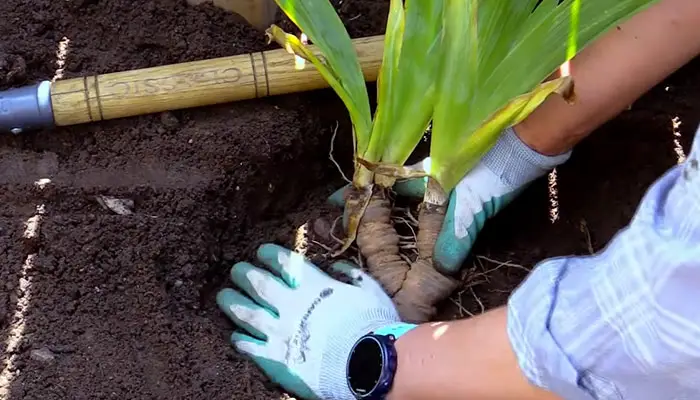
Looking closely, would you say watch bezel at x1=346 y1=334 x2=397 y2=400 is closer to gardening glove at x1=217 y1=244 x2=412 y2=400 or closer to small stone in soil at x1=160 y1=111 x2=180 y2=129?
gardening glove at x1=217 y1=244 x2=412 y2=400

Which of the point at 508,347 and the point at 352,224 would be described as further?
the point at 352,224

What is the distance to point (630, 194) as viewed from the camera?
1.39 m

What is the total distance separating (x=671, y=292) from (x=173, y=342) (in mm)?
742

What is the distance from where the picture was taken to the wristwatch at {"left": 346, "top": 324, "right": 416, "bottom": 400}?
3.60 feet

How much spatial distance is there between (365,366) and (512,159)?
1.33ft

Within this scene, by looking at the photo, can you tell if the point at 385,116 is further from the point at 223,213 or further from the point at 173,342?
the point at 173,342

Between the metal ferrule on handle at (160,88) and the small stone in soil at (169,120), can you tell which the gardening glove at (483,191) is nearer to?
the metal ferrule on handle at (160,88)

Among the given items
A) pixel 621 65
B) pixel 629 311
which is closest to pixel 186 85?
pixel 621 65

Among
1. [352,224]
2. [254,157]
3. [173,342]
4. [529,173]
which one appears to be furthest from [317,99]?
[173,342]

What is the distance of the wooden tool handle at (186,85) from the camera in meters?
1.39

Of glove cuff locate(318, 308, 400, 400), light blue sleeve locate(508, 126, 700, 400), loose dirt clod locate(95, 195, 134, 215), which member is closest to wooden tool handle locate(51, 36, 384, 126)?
loose dirt clod locate(95, 195, 134, 215)

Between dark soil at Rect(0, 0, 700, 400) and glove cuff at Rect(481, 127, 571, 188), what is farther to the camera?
glove cuff at Rect(481, 127, 571, 188)

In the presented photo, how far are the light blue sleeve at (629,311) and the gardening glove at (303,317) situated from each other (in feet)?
1.33

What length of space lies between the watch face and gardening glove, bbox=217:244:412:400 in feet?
0.09
